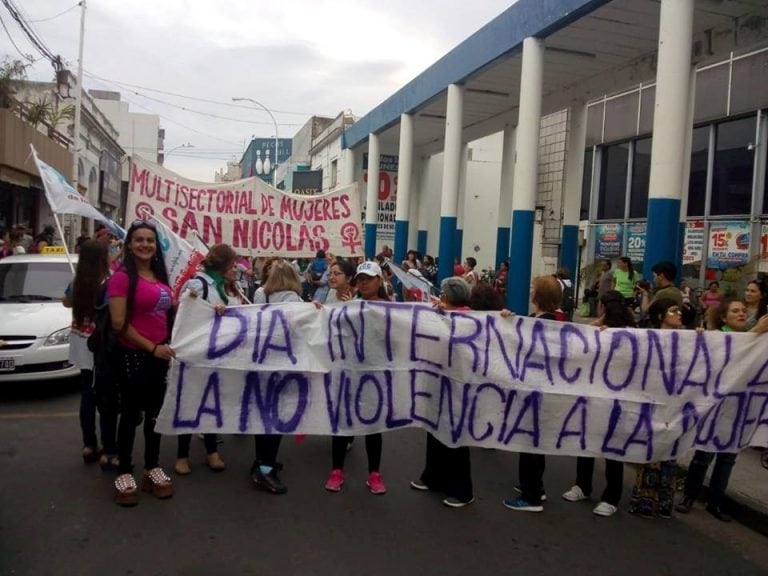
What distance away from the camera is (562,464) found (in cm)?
613

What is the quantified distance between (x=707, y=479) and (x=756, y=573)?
1.62m

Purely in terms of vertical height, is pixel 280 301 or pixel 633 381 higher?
pixel 280 301

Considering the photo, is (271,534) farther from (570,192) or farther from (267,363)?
(570,192)

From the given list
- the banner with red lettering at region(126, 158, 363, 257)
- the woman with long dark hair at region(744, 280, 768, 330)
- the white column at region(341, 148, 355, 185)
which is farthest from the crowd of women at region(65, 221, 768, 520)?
the white column at region(341, 148, 355, 185)

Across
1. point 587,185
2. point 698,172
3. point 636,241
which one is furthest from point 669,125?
point 587,185

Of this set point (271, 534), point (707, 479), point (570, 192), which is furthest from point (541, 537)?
point (570, 192)

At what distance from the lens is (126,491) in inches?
181

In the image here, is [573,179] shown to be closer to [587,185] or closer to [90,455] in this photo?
[587,185]

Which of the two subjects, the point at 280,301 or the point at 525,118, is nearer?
the point at 280,301

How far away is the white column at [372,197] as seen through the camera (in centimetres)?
2306

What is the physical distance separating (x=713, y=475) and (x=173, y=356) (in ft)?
12.9

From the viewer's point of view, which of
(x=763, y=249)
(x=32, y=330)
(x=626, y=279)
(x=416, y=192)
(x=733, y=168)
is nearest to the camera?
(x=32, y=330)

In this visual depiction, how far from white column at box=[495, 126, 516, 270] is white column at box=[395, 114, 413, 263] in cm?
269

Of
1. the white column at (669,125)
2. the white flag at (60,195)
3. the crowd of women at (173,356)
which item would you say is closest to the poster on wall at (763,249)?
the white column at (669,125)
